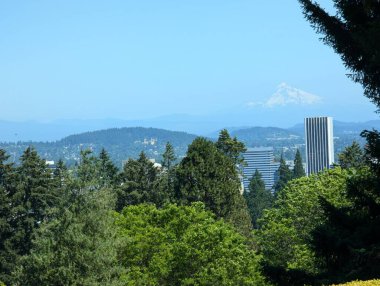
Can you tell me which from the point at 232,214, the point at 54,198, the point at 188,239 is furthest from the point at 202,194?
the point at 188,239

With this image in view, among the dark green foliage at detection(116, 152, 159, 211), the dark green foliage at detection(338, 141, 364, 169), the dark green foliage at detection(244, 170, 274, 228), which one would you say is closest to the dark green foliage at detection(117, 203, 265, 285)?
the dark green foliage at detection(116, 152, 159, 211)

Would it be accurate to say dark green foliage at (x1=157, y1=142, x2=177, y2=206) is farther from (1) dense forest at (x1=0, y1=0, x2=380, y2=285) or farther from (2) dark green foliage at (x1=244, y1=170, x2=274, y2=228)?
(2) dark green foliage at (x1=244, y1=170, x2=274, y2=228)

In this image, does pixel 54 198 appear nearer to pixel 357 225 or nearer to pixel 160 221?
pixel 160 221

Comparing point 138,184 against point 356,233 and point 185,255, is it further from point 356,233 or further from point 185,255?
point 356,233

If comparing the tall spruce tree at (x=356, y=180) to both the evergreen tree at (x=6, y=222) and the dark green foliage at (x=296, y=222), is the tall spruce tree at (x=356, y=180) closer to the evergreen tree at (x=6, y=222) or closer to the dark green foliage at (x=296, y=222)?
the dark green foliage at (x=296, y=222)

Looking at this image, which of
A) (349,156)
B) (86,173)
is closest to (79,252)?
(86,173)

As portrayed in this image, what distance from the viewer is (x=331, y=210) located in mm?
17672

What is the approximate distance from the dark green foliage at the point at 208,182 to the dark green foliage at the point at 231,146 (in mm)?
11521

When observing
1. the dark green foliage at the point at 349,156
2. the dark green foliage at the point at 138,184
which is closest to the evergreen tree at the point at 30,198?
the dark green foliage at the point at 138,184

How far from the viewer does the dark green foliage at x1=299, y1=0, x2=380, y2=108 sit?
1780 cm

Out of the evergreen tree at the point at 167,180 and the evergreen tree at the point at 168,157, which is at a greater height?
the evergreen tree at the point at 168,157

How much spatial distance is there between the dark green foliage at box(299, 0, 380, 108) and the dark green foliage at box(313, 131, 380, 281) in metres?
1.45

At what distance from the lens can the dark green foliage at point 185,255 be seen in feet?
94.7

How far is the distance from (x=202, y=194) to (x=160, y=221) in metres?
14.7
